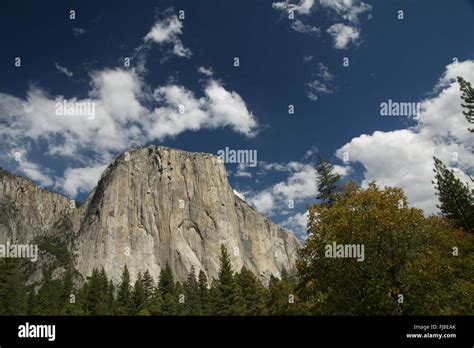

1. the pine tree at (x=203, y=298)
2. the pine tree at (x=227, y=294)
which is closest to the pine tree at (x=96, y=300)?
the pine tree at (x=203, y=298)

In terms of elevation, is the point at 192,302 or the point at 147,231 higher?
the point at 147,231

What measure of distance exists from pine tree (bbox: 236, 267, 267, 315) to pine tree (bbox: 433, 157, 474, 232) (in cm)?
3108

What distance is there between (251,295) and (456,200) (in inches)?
1346

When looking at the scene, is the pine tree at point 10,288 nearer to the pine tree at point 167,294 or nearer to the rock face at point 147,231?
the pine tree at point 167,294

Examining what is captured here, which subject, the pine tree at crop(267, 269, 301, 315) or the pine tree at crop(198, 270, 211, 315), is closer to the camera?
the pine tree at crop(267, 269, 301, 315)

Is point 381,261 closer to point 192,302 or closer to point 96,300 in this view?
point 192,302

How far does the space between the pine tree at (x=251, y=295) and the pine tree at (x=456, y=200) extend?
31.1 m

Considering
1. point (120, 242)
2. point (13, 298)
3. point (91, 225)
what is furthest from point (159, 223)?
point (13, 298)

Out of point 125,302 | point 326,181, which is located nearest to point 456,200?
point 326,181

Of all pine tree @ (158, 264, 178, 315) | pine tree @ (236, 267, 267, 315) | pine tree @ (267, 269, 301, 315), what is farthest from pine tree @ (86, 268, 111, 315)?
pine tree @ (267, 269, 301, 315)

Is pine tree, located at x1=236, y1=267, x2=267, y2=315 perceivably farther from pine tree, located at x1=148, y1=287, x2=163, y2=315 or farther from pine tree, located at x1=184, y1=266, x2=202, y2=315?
pine tree, located at x1=148, y1=287, x2=163, y2=315

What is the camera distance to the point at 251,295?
64188 mm

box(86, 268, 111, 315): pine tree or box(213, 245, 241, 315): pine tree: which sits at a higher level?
box(213, 245, 241, 315): pine tree

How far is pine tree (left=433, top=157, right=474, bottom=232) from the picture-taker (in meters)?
43.2
